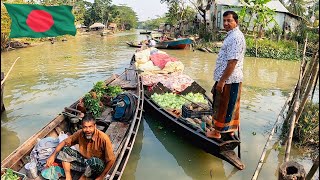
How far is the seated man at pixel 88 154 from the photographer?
3846 millimetres

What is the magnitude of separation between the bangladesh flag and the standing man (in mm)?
2283

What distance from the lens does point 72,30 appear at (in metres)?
3.89

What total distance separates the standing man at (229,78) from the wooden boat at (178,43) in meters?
18.1

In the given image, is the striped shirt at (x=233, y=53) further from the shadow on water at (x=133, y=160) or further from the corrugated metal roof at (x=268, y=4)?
the corrugated metal roof at (x=268, y=4)

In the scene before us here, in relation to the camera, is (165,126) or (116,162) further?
(165,126)

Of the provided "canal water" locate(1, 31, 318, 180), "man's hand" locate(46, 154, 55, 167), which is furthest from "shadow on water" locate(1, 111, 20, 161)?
"man's hand" locate(46, 154, 55, 167)

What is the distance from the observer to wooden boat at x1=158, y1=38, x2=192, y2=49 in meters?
22.5

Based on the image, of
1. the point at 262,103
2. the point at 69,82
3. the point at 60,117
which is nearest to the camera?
the point at 60,117

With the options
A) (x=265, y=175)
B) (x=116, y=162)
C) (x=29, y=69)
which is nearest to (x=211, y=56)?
(x=29, y=69)

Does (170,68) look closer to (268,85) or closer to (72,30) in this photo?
(268,85)

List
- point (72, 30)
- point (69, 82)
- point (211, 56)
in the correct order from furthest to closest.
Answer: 1. point (211, 56)
2. point (69, 82)
3. point (72, 30)

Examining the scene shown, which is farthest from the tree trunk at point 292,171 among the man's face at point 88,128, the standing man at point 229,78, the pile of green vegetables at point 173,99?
the pile of green vegetables at point 173,99

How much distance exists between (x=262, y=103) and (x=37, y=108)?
7315mm

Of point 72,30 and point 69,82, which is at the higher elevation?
point 72,30
